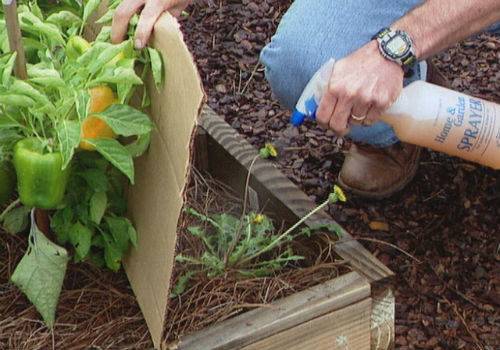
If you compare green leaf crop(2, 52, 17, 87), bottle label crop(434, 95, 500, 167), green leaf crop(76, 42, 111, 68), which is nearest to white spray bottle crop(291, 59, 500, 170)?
bottle label crop(434, 95, 500, 167)

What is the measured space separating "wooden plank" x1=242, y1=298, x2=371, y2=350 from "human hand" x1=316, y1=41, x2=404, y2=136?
0.38 metres

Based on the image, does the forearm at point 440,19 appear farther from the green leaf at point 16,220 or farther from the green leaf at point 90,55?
the green leaf at point 16,220

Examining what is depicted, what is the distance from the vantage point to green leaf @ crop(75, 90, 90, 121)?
125 cm

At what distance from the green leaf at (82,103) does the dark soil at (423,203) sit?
1139mm

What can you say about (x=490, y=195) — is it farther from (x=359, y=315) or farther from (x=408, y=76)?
(x=359, y=315)

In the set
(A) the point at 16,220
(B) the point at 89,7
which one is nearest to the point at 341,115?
(B) the point at 89,7

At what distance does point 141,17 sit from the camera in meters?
1.42

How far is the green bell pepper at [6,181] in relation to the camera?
1.41 meters

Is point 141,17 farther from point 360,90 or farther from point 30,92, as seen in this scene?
point 360,90

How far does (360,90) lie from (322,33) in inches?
18.0

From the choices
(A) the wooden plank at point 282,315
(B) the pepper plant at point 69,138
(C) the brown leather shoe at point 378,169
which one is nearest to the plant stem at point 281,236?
(A) the wooden plank at point 282,315

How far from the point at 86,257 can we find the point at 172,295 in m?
0.16

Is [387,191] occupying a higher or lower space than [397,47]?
lower

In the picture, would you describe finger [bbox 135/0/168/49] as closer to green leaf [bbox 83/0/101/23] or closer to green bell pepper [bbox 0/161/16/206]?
green leaf [bbox 83/0/101/23]
